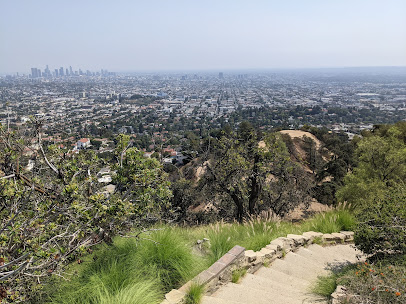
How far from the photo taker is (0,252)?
2912 millimetres

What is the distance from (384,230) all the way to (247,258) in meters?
2.00

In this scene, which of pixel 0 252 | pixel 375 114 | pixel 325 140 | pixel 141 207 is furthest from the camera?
pixel 375 114

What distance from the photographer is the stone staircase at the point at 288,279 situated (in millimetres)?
3488

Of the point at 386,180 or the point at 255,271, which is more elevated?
the point at 255,271

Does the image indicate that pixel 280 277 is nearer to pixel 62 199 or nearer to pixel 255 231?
pixel 255 231

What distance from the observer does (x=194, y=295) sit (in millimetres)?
3154

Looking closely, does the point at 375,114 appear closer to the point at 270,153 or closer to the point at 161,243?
the point at 270,153

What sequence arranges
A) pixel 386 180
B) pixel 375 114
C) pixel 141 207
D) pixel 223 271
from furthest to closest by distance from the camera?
pixel 375 114 → pixel 386 180 → pixel 141 207 → pixel 223 271

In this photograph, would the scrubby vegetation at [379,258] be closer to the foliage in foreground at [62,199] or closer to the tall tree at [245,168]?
the foliage in foreground at [62,199]

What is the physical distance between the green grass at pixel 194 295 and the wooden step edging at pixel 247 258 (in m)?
0.06

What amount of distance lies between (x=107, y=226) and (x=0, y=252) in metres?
1.23

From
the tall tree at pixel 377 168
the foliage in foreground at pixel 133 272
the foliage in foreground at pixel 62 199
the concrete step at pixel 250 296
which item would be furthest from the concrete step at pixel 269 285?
the tall tree at pixel 377 168

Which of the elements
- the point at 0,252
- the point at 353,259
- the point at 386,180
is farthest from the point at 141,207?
the point at 386,180

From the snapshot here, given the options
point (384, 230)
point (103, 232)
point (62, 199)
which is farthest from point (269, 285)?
point (62, 199)
